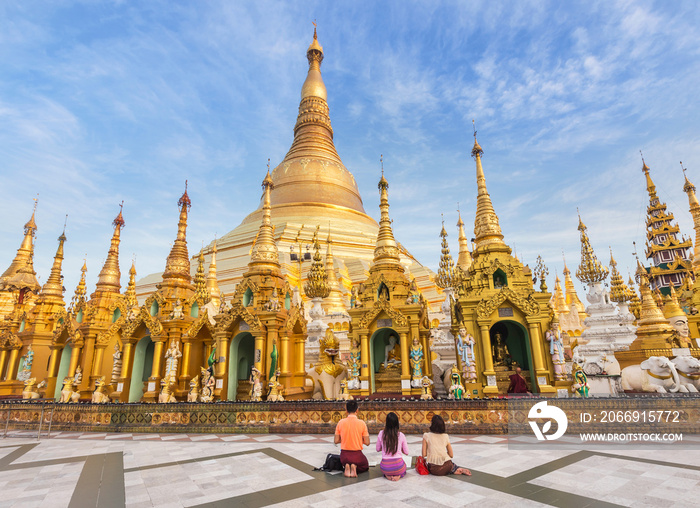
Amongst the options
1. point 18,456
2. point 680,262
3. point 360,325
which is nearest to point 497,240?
point 360,325

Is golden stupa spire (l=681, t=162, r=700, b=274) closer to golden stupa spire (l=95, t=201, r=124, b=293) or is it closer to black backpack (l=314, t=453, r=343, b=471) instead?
black backpack (l=314, t=453, r=343, b=471)

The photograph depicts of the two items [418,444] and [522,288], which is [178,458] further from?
[522,288]

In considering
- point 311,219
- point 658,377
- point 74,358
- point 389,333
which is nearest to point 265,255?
point 389,333

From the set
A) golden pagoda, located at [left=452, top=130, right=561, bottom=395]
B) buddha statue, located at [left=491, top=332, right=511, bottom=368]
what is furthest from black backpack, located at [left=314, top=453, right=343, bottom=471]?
buddha statue, located at [left=491, top=332, right=511, bottom=368]

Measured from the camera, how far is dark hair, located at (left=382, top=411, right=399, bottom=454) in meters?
5.24

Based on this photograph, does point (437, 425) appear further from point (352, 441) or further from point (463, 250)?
point (463, 250)

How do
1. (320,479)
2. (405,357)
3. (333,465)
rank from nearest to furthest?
(320,479), (333,465), (405,357)

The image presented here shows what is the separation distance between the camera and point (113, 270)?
2111 centimetres

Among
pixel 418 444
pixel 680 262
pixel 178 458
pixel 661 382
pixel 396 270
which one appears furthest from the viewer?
pixel 680 262

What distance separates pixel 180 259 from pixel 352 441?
15.0 metres

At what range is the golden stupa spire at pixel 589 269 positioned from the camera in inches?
840

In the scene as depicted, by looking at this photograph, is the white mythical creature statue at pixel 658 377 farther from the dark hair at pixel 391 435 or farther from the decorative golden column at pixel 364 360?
the dark hair at pixel 391 435

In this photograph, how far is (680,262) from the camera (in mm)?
34312

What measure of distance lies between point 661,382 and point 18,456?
15916mm
